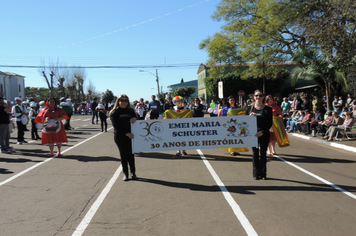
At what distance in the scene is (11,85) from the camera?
8331 cm

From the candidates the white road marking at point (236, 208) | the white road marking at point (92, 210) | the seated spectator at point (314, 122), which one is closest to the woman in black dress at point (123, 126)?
the white road marking at point (92, 210)

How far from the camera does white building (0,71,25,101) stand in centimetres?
7828

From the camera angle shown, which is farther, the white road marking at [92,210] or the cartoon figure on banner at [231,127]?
the cartoon figure on banner at [231,127]

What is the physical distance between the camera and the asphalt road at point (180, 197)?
4191 mm

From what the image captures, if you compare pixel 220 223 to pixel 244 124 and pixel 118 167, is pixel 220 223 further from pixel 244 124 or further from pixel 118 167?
pixel 118 167

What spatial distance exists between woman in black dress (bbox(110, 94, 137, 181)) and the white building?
80792 millimetres

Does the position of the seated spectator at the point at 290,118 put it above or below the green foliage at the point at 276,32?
below

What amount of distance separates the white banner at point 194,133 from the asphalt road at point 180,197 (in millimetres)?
701

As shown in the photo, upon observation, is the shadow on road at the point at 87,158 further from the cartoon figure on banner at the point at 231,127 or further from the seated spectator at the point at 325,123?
the seated spectator at the point at 325,123

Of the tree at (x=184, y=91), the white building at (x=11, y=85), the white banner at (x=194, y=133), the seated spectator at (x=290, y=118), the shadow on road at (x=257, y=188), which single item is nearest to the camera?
the shadow on road at (x=257, y=188)

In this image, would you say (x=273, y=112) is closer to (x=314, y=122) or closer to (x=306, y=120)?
(x=314, y=122)

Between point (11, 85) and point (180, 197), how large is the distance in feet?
297

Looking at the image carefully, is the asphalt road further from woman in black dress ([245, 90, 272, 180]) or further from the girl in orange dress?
the girl in orange dress

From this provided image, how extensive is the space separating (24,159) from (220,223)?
7.44 metres
